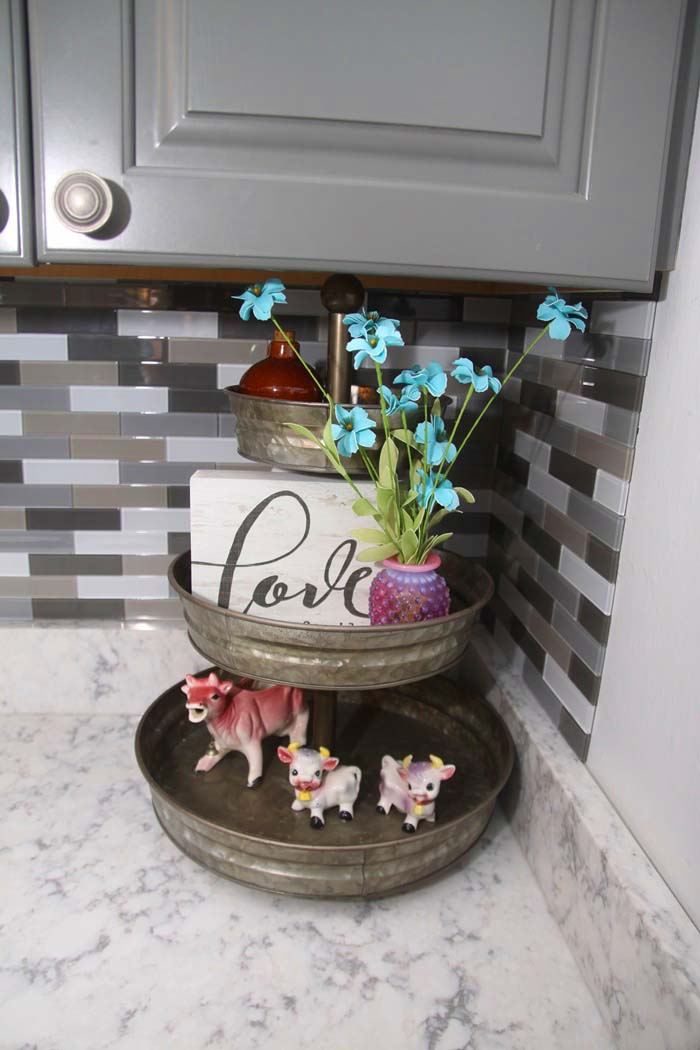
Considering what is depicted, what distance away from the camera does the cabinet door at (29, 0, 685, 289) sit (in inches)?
26.4

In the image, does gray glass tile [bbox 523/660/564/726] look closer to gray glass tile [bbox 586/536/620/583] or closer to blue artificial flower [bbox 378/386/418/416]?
gray glass tile [bbox 586/536/620/583]

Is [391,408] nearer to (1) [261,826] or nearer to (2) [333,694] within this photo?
(2) [333,694]

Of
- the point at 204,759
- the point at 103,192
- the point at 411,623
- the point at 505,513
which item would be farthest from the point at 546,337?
the point at 204,759

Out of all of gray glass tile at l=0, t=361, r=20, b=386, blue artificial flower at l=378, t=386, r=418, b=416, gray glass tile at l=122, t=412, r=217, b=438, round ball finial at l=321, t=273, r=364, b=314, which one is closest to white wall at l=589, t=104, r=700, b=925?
blue artificial flower at l=378, t=386, r=418, b=416

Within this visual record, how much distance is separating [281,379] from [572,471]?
36 centimetres

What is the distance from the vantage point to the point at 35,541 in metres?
1.19

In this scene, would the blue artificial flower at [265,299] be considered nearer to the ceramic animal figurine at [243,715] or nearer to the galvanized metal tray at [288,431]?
the galvanized metal tray at [288,431]

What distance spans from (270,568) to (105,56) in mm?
515

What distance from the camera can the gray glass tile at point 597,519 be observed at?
83 cm

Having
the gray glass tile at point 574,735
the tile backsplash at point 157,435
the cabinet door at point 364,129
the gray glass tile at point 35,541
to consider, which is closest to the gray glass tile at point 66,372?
the tile backsplash at point 157,435

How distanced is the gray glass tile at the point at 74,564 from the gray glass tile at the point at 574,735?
667 mm

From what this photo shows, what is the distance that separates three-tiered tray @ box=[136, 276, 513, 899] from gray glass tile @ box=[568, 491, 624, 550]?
14cm

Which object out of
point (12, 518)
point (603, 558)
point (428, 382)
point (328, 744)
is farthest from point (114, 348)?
point (603, 558)

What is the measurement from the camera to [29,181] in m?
0.70
